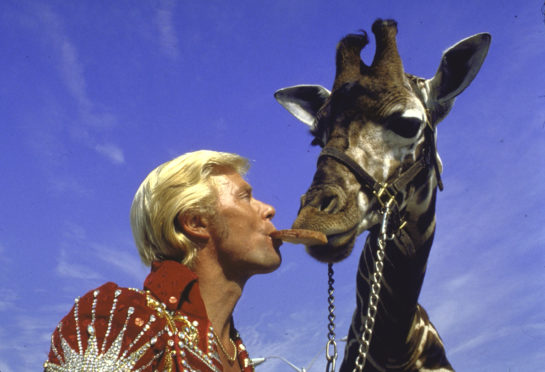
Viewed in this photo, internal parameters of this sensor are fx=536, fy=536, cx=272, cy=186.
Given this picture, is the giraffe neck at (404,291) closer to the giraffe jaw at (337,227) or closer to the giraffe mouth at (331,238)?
the giraffe jaw at (337,227)

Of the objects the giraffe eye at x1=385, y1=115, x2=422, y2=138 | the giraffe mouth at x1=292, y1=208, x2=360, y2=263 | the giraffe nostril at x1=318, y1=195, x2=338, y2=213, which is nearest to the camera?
the giraffe mouth at x1=292, y1=208, x2=360, y2=263

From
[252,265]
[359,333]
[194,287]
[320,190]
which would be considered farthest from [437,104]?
[194,287]

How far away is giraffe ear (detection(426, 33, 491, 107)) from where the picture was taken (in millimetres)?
4996

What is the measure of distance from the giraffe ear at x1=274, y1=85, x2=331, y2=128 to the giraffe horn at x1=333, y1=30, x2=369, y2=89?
100cm

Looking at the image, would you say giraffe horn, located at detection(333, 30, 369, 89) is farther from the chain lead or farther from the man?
the man

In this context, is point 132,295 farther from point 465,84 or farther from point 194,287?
point 465,84

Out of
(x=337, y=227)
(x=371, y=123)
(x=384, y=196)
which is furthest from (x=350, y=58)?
(x=337, y=227)

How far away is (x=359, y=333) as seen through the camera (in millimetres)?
5156

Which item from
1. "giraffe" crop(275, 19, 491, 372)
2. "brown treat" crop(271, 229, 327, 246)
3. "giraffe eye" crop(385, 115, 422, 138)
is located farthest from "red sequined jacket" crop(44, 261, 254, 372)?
"giraffe eye" crop(385, 115, 422, 138)

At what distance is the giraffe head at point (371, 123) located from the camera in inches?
166

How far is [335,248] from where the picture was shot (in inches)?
165

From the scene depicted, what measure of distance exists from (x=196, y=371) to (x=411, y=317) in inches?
103

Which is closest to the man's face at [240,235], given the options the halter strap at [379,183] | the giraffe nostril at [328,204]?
the giraffe nostril at [328,204]

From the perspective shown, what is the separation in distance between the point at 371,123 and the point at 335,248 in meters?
1.20
